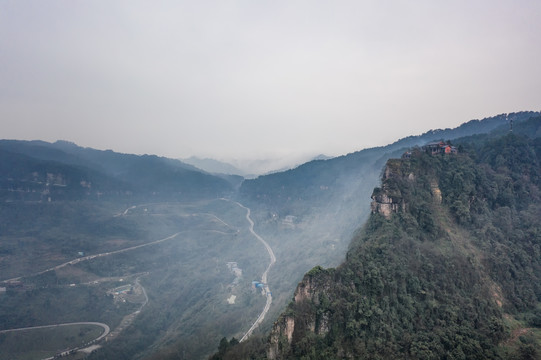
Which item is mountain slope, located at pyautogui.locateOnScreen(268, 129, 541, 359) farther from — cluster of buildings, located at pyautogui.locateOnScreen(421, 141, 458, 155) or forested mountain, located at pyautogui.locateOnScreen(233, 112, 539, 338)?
forested mountain, located at pyautogui.locateOnScreen(233, 112, 539, 338)

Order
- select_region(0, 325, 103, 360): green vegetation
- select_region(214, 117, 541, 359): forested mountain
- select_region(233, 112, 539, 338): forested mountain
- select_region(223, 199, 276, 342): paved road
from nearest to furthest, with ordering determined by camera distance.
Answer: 1. select_region(214, 117, 541, 359): forested mountain
2. select_region(223, 199, 276, 342): paved road
3. select_region(0, 325, 103, 360): green vegetation
4. select_region(233, 112, 539, 338): forested mountain

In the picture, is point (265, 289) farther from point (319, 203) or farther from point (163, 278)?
point (319, 203)

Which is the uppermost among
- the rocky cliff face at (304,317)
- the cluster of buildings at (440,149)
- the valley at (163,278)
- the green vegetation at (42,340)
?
the cluster of buildings at (440,149)

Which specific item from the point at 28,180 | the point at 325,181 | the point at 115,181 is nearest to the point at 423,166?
the point at 325,181

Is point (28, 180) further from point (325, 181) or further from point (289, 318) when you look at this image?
point (289, 318)

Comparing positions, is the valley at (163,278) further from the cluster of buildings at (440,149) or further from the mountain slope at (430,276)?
the cluster of buildings at (440,149)

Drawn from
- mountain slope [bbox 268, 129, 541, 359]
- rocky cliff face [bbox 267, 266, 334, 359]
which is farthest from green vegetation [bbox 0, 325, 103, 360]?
mountain slope [bbox 268, 129, 541, 359]

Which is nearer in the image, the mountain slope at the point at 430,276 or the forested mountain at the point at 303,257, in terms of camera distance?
the mountain slope at the point at 430,276

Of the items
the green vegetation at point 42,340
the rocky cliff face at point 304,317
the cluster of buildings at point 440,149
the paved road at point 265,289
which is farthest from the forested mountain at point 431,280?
the green vegetation at point 42,340

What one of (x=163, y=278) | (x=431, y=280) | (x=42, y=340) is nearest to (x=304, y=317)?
(x=431, y=280)
